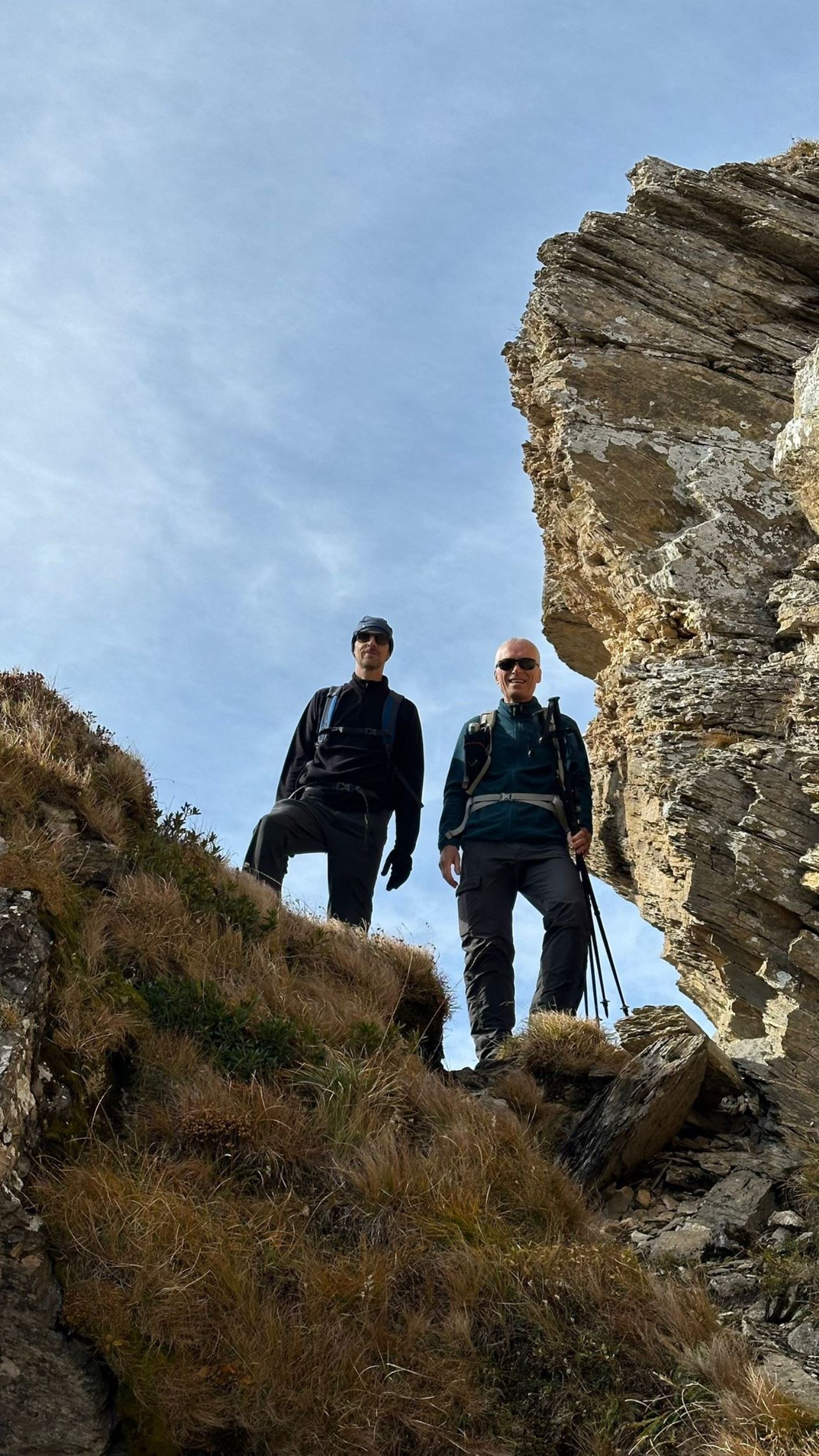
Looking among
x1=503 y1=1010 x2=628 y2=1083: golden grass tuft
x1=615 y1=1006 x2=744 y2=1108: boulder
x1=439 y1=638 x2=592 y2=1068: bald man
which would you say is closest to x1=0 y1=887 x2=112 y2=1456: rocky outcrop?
x1=503 y1=1010 x2=628 y2=1083: golden grass tuft

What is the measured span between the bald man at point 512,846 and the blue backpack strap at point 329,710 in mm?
1233

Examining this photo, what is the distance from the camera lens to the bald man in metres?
10.3

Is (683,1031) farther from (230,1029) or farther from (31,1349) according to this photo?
(31,1349)

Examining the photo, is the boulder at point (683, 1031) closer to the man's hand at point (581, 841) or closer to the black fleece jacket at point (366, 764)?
the man's hand at point (581, 841)

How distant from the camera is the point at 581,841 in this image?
34.8 ft

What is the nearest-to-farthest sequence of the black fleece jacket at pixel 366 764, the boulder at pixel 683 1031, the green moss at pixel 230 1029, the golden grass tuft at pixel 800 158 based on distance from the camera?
1. the green moss at pixel 230 1029
2. the boulder at pixel 683 1031
3. the black fleece jacket at pixel 366 764
4. the golden grass tuft at pixel 800 158

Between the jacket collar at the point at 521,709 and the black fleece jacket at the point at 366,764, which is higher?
the jacket collar at the point at 521,709

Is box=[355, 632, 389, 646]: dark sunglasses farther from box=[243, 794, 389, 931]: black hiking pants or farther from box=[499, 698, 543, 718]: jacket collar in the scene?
box=[243, 794, 389, 931]: black hiking pants

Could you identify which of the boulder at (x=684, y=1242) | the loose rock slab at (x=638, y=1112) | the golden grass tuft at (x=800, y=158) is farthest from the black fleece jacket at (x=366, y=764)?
the golden grass tuft at (x=800, y=158)

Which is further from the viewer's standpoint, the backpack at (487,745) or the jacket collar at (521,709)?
the jacket collar at (521,709)

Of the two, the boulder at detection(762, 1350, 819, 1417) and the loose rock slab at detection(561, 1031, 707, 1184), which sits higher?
the loose rock slab at detection(561, 1031, 707, 1184)

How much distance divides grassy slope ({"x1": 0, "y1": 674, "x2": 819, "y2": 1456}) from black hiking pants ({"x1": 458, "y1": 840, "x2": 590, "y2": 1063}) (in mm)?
1422

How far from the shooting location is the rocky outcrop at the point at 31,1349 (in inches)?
207

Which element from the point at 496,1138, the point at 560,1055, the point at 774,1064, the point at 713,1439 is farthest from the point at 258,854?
the point at 713,1439
